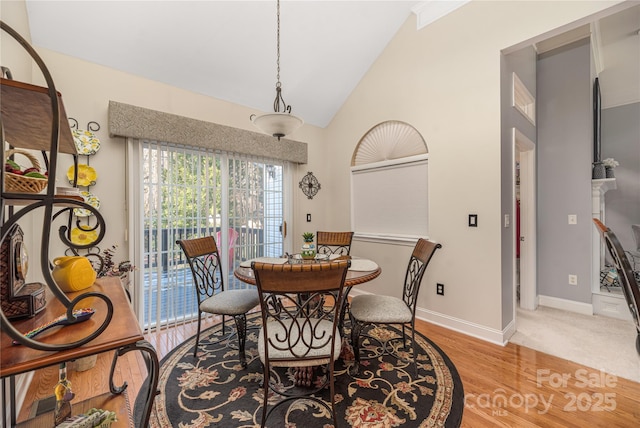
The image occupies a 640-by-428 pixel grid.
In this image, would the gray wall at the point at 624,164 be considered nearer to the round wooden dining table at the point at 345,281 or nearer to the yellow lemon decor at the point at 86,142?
the round wooden dining table at the point at 345,281

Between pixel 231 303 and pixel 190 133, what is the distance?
1855 millimetres

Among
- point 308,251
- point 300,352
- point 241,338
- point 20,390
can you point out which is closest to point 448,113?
point 308,251

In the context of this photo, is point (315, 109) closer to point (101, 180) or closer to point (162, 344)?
point (101, 180)

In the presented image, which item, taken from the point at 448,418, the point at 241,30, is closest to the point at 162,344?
the point at 448,418

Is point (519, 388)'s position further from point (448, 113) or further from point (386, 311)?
point (448, 113)

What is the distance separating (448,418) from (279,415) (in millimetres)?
1023

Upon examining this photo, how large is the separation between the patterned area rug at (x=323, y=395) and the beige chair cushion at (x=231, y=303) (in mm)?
456

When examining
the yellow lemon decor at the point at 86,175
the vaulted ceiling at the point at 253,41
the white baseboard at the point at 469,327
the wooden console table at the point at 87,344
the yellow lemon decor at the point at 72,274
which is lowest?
the white baseboard at the point at 469,327

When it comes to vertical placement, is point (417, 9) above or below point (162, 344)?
above

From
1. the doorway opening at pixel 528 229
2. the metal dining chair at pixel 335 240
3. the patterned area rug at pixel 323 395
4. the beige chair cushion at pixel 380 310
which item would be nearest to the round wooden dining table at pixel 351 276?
the beige chair cushion at pixel 380 310

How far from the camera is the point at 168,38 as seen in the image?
8.22 feet

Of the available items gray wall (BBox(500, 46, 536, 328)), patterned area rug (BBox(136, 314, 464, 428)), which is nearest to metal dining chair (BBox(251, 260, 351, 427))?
patterned area rug (BBox(136, 314, 464, 428))

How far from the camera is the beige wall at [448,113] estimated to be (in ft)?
7.81

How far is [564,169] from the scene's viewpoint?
3.32m
